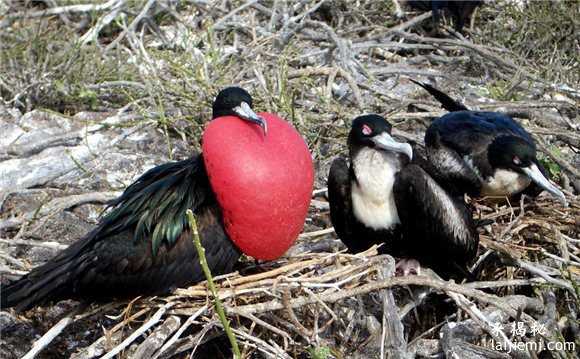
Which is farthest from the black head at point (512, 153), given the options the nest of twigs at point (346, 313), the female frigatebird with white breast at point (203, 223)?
the female frigatebird with white breast at point (203, 223)

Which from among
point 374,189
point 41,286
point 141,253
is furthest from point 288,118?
point 41,286

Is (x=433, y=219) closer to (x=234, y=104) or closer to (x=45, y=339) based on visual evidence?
(x=234, y=104)

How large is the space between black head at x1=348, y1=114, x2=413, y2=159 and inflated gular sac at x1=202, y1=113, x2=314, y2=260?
0.29 metres

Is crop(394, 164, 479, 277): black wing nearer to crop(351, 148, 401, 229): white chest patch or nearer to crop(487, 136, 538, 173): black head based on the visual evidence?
crop(351, 148, 401, 229): white chest patch

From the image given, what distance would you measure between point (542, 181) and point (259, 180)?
1146 millimetres

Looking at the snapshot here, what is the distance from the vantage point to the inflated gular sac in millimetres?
2645

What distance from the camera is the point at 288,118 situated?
373cm

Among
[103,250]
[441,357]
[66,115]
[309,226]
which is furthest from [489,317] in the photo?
[66,115]

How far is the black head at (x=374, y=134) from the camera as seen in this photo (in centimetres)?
294

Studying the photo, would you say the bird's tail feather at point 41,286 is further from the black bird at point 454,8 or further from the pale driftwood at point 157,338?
the black bird at point 454,8

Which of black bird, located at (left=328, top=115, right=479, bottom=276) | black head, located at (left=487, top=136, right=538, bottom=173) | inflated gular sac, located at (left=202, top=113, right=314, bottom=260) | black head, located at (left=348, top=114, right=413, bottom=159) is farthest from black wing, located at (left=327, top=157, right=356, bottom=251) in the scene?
black head, located at (left=487, top=136, right=538, bottom=173)

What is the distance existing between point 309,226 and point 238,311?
3.11ft

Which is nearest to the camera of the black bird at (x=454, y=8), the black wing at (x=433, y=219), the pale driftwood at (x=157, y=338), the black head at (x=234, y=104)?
the pale driftwood at (x=157, y=338)

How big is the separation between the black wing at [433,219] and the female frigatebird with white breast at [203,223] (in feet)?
1.19
